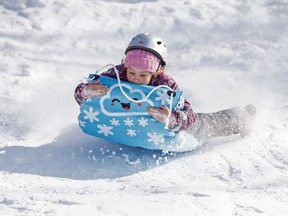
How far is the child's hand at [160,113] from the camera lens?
10.2 feet

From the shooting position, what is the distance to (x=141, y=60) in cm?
322

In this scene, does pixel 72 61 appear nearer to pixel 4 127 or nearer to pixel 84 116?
pixel 4 127

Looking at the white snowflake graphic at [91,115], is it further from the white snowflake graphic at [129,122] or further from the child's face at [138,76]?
the child's face at [138,76]

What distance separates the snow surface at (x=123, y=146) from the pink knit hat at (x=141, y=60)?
0.59 metres

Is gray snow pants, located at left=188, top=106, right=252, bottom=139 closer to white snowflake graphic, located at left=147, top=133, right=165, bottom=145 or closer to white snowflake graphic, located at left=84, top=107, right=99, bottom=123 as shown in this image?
white snowflake graphic, located at left=147, top=133, right=165, bottom=145

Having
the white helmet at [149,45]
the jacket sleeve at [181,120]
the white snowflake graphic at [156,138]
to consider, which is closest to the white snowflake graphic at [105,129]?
the white snowflake graphic at [156,138]

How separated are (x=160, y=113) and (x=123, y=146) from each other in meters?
0.52

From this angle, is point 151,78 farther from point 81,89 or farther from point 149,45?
point 81,89

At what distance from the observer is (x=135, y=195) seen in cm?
285

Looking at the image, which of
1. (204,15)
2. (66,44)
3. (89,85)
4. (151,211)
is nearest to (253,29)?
(204,15)

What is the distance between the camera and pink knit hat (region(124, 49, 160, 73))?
3.23 m

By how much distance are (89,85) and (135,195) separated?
0.78 metres

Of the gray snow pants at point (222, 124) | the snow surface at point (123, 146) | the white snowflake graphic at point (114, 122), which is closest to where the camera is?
the snow surface at point (123, 146)

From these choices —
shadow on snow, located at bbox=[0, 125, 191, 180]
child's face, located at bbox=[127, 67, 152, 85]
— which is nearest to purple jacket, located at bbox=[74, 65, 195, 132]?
child's face, located at bbox=[127, 67, 152, 85]
